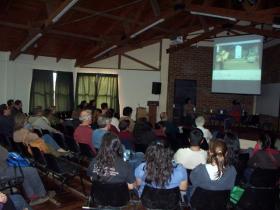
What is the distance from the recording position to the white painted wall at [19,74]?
12023 millimetres

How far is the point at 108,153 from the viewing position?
3416 millimetres

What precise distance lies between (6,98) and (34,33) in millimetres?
3389

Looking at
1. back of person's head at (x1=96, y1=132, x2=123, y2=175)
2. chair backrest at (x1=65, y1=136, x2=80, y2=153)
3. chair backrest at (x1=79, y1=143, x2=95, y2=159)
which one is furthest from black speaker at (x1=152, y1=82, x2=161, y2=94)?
back of person's head at (x1=96, y1=132, x2=123, y2=175)

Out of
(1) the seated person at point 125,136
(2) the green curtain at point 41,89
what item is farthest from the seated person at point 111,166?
(2) the green curtain at point 41,89

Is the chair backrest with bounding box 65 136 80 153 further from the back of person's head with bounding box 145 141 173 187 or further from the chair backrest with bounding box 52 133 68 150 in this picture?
the back of person's head with bounding box 145 141 173 187

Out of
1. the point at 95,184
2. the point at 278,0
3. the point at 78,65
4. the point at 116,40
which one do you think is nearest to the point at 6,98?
the point at 78,65

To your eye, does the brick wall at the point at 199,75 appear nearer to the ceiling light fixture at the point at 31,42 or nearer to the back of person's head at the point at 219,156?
the ceiling light fixture at the point at 31,42

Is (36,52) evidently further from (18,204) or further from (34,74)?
(18,204)

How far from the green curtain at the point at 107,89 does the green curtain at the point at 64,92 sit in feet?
3.45

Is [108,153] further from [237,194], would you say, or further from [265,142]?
[265,142]

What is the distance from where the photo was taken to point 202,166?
3.21 metres

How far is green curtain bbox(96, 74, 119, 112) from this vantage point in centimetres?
1431

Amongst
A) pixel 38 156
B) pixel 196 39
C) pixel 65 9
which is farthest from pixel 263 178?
pixel 196 39

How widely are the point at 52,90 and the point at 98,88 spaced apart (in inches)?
71.4
